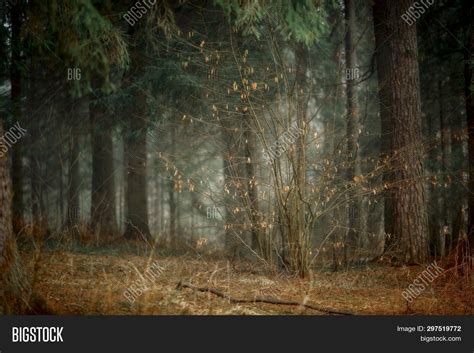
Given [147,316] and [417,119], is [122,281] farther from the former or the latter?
[417,119]

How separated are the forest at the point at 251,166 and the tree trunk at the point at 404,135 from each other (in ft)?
0.09

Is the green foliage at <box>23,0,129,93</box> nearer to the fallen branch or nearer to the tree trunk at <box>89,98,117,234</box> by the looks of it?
the fallen branch

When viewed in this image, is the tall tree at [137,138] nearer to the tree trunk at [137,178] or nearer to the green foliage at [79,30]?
the tree trunk at [137,178]

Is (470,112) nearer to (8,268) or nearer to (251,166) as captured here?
(251,166)

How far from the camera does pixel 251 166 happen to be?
11.0m

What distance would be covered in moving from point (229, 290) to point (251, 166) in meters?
4.99

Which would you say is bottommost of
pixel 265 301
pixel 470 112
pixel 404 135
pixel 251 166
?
pixel 265 301

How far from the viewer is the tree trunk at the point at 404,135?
892cm

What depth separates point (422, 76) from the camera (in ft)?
50.8

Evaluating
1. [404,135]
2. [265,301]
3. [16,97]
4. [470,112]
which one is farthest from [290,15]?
[16,97]

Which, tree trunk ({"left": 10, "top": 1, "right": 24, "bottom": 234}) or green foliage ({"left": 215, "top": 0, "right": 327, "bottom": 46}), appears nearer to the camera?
green foliage ({"left": 215, "top": 0, "right": 327, "bottom": 46})

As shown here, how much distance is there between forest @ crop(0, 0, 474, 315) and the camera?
5.97m

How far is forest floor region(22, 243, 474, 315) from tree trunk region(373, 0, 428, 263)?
2.13ft

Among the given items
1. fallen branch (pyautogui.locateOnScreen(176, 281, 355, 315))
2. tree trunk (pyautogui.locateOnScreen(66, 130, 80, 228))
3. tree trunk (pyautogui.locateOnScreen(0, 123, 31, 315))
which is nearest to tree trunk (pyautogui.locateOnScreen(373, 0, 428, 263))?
fallen branch (pyautogui.locateOnScreen(176, 281, 355, 315))
